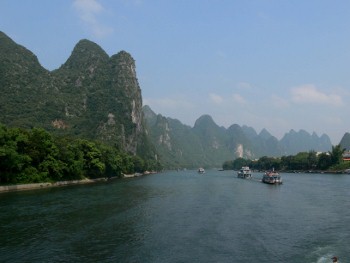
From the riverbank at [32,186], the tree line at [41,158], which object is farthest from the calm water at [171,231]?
the tree line at [41,158]

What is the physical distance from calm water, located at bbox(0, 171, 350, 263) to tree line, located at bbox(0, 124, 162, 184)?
53.2 ft

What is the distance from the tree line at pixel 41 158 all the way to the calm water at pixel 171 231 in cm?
1621

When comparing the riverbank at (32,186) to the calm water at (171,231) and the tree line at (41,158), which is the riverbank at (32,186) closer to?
the tree line at (41,158)

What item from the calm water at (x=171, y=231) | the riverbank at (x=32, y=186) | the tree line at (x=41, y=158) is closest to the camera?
the calm water at (x=171, y=231)

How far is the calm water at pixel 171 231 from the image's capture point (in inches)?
1280

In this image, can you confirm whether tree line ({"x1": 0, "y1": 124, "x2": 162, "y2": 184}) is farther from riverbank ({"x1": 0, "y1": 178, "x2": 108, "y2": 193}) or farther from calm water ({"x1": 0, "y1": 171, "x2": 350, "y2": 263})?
calm water ({"x1": 0, "y1": 171, "x2": 350, "y2": 263})

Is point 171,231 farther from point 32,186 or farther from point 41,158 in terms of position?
point 41,158

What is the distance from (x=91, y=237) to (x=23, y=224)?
1035cm

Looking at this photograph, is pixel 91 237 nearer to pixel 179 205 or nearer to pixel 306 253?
pixel 306 253

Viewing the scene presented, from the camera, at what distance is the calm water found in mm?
32500

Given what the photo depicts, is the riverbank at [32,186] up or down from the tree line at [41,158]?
down

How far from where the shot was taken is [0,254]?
105ft

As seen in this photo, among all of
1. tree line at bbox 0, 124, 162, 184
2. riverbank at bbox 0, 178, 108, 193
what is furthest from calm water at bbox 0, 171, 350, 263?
tree line at bbox 0, 124, 162, 184

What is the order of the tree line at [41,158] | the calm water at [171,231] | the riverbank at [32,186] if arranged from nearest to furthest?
the calm water at [171,231], the riverbank at [32,186], the tree line at [41,158]
